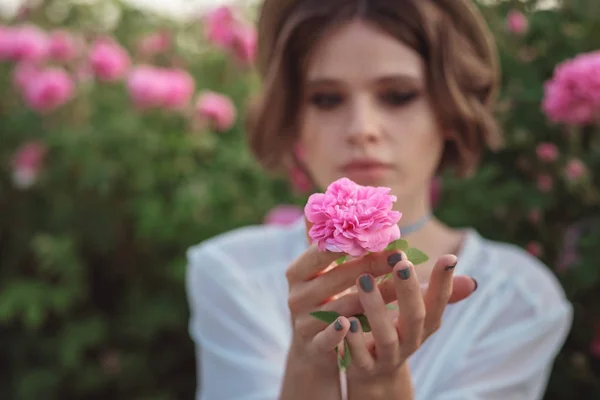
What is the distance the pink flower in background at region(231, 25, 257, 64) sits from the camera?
9.40 feet

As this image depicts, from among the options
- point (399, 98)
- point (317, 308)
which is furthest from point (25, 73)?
point (317, 308)

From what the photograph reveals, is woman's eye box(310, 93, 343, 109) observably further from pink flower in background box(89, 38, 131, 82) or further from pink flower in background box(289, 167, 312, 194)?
pink flower in background box(89, 38, 131, 82)

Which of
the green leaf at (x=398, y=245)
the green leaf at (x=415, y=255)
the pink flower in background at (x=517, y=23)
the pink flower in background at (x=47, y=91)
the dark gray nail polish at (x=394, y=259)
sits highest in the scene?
the pink flower in background at (x=517, y=23)

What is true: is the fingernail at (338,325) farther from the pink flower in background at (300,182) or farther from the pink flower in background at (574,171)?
the pink flower in background at (300,182)

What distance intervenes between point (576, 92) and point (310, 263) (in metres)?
0.96

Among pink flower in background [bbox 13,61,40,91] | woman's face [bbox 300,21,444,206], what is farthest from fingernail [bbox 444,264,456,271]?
pink flower in background [bbox 13,61,40,91]

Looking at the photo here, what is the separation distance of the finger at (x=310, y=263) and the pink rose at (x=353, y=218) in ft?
0.21

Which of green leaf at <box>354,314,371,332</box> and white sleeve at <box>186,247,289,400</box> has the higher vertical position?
green leaf at <box>354,314,371,332</box>

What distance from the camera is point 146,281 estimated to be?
2.85 metres

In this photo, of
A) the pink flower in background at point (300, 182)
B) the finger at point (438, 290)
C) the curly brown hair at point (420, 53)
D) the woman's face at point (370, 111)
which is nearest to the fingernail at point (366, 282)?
the finger at point (438, 290)

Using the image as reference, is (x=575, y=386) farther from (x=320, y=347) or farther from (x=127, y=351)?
(x=127, y=351)

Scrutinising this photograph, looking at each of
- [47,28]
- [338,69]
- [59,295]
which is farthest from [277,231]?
[47,28]

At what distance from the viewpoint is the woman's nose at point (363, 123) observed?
1.39 meters

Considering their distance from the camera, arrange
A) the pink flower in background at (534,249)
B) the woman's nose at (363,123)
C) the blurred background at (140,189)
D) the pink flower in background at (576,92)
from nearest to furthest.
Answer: the woman's nose at (363,123) → the pink flower in background at (576,92) → the pink flower in background at (534,249) → the blurred background at (140,189)
